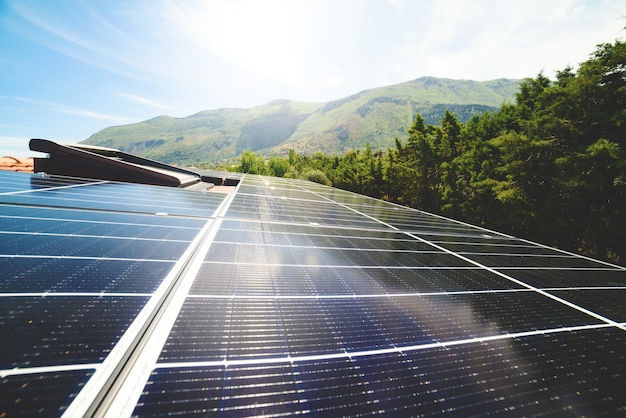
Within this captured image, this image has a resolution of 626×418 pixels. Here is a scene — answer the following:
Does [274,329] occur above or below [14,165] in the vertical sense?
below

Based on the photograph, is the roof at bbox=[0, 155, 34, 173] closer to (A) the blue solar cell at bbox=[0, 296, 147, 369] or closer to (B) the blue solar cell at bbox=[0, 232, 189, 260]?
(B) the blue solar cell at bbox=[0, 232, 189, 260]

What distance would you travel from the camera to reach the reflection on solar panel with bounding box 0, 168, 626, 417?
77.5 inches

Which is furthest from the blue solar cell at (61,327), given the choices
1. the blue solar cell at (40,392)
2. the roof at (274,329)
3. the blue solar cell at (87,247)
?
the blue solar cell at (87,247)

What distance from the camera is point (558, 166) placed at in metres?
18.7

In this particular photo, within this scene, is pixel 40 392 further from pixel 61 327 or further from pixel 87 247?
pixel 87 247

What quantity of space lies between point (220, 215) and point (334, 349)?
18.8 ft

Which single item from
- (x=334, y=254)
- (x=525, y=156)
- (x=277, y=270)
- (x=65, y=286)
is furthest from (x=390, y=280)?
(x=525, y=156)

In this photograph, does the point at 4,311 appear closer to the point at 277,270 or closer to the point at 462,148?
the point at 277,270

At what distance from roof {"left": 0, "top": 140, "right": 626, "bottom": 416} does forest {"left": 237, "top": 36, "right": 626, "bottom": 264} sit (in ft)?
55.4

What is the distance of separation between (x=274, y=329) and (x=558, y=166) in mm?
24572

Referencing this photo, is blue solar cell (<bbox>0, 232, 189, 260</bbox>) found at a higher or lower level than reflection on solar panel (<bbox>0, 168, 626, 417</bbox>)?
higher

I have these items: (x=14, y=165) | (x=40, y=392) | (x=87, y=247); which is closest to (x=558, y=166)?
(x=87, y=247)

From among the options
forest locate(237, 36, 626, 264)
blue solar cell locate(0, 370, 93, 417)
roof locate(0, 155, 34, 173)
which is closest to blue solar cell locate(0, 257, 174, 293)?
blue solar cell locate(0, 370, 93, 417)

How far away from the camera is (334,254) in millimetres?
5445
